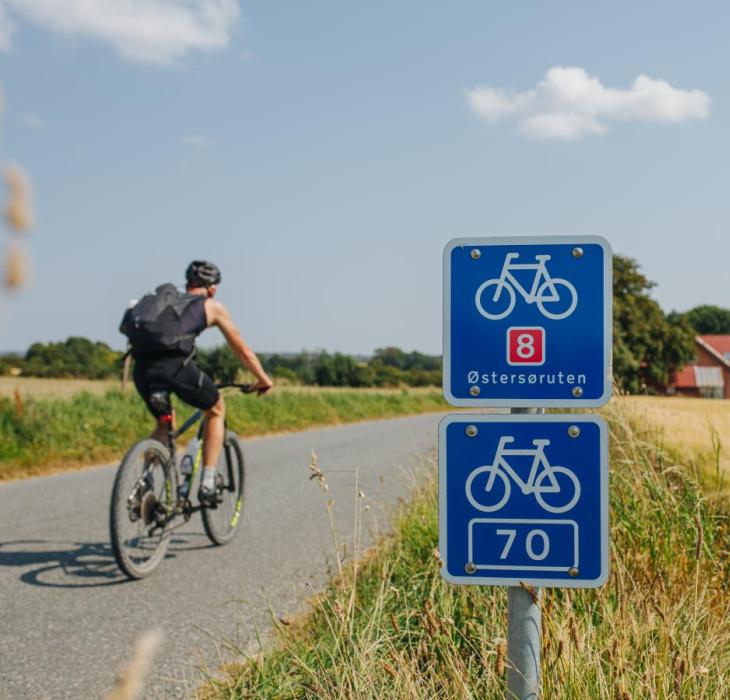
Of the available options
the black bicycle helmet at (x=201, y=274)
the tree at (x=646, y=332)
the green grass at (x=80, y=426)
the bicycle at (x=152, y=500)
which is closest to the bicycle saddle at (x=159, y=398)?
the bicycle at (x=152, y=500)

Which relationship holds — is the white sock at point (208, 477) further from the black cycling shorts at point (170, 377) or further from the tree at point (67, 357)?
the tree at point (67, 357)

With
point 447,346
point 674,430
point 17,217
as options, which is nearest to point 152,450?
point 674,430

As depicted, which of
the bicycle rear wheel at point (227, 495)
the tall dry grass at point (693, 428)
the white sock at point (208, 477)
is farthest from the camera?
the bicycle rear wheel at point (227, 495)

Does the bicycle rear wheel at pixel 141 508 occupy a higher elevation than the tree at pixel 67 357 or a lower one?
lower

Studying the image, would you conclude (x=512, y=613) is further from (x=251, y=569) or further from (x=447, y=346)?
(x=251, y=569)

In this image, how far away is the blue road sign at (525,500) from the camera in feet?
6.90

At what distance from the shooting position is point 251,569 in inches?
219

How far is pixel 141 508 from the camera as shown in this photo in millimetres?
5160

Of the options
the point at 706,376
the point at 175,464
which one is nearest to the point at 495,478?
the point at 175,464

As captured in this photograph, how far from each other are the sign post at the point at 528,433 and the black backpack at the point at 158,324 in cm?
339

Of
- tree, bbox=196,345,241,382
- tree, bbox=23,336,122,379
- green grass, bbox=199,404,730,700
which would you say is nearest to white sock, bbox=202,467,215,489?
green grass, bbox=199,404,730,700

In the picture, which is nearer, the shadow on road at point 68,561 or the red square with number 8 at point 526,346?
the red square with number 8 at point 526,346

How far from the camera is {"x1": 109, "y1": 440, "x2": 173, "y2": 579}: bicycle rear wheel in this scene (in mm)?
5008

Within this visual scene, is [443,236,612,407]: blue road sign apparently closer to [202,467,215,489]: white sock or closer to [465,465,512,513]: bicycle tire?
[465,465,512,513]: bicycle tire
